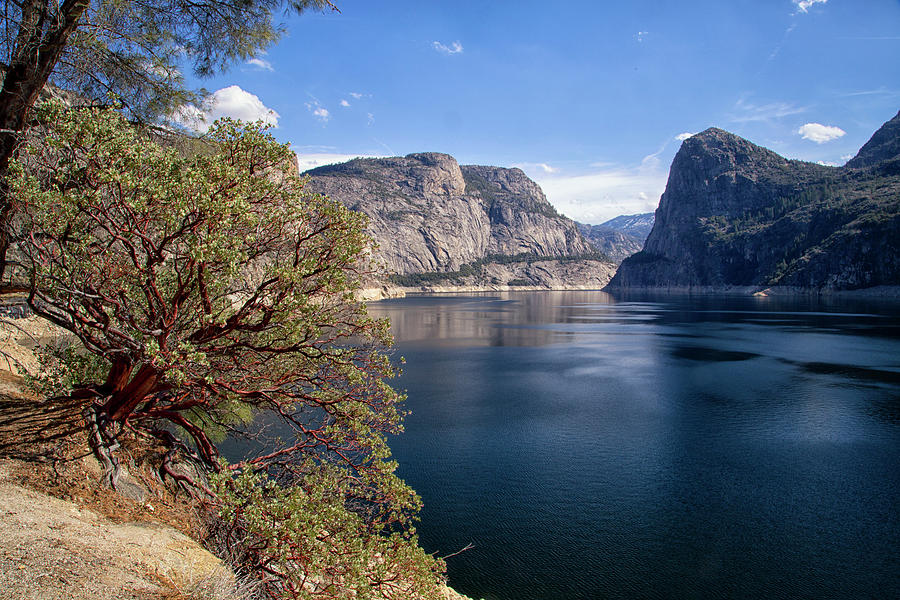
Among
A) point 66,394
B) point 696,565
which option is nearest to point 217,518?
point 66,394

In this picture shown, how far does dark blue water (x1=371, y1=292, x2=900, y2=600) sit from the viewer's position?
511 inches

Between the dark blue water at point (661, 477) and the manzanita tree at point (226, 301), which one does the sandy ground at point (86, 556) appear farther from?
the dark blue water at point (661, 477)

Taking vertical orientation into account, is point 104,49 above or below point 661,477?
above

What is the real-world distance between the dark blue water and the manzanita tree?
641cm

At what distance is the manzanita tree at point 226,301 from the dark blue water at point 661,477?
641cm

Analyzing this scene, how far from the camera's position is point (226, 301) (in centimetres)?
861

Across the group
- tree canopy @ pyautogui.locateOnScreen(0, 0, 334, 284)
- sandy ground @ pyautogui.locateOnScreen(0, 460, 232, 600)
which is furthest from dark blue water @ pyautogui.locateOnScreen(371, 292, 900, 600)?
tree canopy @ pyautogui.locateOnScreen(0, 0, 334, 284)

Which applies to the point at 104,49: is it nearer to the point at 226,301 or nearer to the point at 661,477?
the point at 226,301

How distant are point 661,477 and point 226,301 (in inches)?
646

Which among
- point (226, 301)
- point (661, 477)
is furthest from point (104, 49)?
point (661, 477)

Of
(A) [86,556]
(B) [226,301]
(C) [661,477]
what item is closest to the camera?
(A) [86,556]

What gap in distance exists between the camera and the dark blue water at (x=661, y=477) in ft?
42.6

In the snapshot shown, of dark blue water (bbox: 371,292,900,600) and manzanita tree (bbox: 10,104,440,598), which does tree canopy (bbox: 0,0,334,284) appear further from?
dark blue water (bbox: 371,292,900,600)

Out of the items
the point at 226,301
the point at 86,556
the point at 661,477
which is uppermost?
the point at 226,301
